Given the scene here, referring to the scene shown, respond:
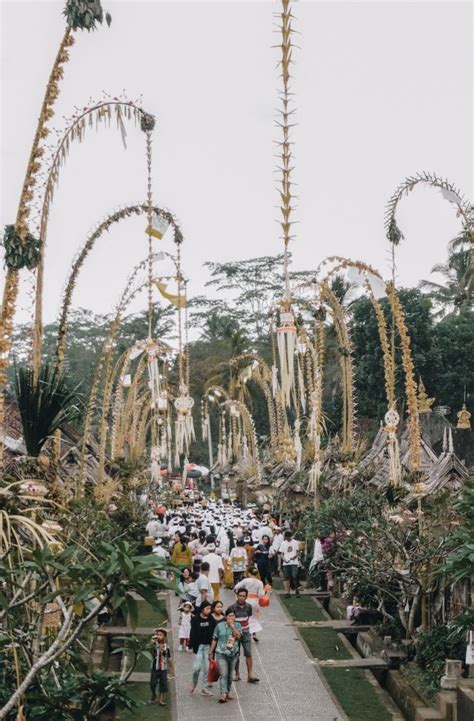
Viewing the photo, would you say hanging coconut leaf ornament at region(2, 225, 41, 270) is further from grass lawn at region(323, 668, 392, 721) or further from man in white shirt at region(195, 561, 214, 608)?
grass lawn at region(323, 668, 392, 721)

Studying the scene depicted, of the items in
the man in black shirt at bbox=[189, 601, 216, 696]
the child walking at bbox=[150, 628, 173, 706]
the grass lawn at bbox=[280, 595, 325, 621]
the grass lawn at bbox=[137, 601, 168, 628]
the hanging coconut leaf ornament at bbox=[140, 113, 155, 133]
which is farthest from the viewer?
the grass lawn at bbox=[280, 595, 325, 621]

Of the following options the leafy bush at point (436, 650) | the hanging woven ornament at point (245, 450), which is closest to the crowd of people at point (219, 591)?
the leafy bush at point (436, 650)

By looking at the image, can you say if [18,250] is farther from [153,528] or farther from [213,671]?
[153,528]

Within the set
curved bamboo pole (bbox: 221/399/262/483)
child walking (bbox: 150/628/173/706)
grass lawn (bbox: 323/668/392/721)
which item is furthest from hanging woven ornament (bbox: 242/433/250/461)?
child walking (bbox: 150/628/173/706)

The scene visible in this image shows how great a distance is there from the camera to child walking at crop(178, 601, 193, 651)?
570 inches

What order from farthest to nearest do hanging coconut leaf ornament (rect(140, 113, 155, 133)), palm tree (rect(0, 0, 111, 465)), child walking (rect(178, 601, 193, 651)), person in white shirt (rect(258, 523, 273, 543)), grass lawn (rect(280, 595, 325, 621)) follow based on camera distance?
1. person in white shirt (rect(258, 523, 273, 543))
2. grass lawn (rect(280, 595, 325, 621))
3. child walking (rect(178, 601, 193, 651))
4. hanging coconut leaf ornament (rect(140, 113, 155, 133))
5. palm tree (rect(0, 0, 111, 465))

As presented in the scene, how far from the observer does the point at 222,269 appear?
2889 inches

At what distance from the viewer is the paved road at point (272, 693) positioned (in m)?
11.9

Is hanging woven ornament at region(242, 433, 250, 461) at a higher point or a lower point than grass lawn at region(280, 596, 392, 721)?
higher

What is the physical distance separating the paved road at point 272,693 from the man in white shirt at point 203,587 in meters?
0.98

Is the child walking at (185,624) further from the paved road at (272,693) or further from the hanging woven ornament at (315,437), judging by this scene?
the hanging woven ornament at (315,437)

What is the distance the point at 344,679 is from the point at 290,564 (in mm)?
6390

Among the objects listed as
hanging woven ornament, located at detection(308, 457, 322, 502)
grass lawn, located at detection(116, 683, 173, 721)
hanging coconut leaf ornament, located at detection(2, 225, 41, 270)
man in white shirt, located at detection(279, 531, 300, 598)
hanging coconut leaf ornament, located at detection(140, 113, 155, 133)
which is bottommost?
grass lawn, located at detection(116, 683, 173, 721)

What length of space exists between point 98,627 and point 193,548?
507 cm
